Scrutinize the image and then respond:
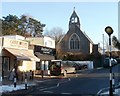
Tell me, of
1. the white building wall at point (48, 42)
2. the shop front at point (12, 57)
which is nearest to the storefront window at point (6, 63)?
the shop front at point (12, 57)

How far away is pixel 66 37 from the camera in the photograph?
87.7 m

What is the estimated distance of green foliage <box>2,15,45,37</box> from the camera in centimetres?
8225

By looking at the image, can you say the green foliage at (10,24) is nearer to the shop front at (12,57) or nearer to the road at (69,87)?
the shop front at (12,57)

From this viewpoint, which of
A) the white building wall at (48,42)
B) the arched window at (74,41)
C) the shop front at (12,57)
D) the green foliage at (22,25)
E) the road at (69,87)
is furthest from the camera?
the arched window at (74,41)

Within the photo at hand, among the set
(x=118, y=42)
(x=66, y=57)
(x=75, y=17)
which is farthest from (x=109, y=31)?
(x=75, y=17)

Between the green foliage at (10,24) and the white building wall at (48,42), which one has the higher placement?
the green foliage at (10,24)

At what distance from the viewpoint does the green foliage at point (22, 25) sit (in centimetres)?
8225

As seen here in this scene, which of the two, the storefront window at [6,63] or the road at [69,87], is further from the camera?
the storefront window at [6,63]

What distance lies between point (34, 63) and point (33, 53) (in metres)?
1.45

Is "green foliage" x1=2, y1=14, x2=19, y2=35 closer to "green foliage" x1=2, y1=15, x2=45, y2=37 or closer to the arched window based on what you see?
"green foliage" x1=2, y1=15, x2=45, y2=37

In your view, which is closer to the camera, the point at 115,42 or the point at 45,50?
the point at 115,42

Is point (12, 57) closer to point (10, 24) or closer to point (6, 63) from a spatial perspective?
point (6, 63)

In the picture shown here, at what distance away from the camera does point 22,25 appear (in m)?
89.6

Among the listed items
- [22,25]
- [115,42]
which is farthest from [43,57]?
[22,25]
